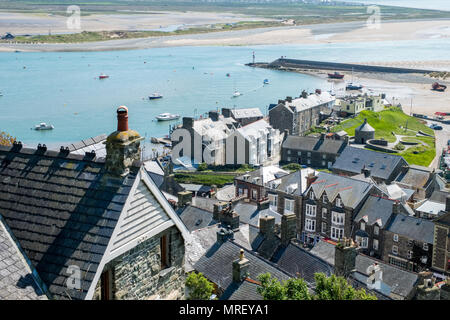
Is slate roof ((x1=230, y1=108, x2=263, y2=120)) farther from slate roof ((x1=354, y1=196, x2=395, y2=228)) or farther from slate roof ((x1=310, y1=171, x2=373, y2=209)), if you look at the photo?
slate roof ((x1=354, y1=196, x2=395, y2=228))

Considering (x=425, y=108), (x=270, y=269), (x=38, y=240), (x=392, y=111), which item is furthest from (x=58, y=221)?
(x=425, y=108)

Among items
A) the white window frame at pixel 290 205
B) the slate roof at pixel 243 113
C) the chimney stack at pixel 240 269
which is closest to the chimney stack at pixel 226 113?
the slate roof at pixel 243 113

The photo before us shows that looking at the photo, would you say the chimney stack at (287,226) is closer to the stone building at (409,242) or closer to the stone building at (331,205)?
the stone building at (409,242)

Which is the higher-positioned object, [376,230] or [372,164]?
[372,164]

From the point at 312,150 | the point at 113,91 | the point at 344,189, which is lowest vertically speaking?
the point at 312,150

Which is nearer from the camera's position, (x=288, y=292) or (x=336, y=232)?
(x=288, y=292)

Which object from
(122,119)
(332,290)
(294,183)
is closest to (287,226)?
(332,290)

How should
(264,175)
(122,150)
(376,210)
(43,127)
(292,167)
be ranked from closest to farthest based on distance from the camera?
(122,150)
(376,210)
(264,175)
(292,167)
(43,127)

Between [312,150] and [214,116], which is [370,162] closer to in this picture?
[312,150]
